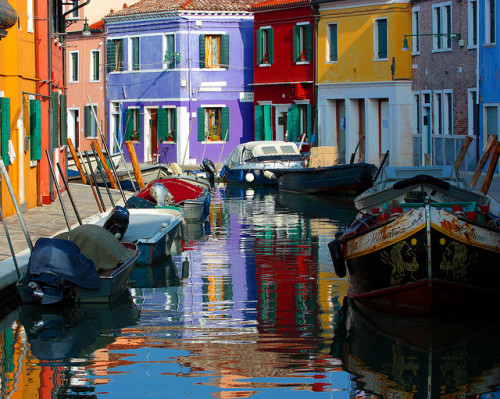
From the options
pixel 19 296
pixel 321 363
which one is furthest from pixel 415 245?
pixel 19 296

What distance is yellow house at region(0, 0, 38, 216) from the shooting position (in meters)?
21.6

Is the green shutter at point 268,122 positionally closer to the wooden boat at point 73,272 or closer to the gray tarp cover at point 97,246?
the gray tarp cover at point 97,246

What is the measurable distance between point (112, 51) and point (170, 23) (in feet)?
12.4

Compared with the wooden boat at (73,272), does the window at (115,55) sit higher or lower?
higher

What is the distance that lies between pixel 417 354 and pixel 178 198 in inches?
586

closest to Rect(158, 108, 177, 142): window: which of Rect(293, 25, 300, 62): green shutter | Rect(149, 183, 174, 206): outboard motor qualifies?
Rect(293, 25, 300, 62): green shutter

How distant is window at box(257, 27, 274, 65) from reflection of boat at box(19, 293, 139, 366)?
3152cm

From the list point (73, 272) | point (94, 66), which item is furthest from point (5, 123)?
point (94, 66)

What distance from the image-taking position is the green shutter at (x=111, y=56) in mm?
49094

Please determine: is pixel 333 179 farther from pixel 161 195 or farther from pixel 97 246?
pixel 97 246

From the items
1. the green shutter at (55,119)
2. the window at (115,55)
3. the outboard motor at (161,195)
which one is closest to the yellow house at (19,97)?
the green shutter at (55,119)

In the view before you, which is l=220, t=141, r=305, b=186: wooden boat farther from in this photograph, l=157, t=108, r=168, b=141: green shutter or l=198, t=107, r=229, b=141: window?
l=157, t=108, r=168, b=141: green shutter

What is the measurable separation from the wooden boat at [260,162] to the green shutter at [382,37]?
216 inches

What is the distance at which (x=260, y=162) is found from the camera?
123ft
